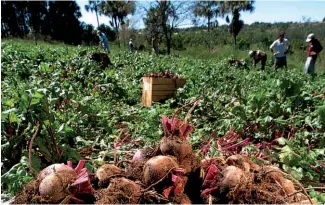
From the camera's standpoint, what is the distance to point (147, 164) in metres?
2.15

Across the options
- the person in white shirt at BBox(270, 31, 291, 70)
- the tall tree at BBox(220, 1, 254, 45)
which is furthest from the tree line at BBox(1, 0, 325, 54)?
the person in white shirt at BBox(270, 31, 291, 70)

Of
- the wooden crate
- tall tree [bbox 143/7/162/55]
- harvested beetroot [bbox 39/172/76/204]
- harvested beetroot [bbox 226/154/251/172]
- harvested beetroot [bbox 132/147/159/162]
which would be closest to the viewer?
harvested beetroot [bbox 39/172/76/204]

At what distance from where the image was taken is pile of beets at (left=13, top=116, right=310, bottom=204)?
200 cm

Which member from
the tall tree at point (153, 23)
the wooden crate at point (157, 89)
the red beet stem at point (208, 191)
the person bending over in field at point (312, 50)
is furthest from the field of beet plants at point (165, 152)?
the tall tree at point (153, 23)

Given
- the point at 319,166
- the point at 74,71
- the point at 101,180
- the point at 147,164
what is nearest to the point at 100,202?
the point at 101,180

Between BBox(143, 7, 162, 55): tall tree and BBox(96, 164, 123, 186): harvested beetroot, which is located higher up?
BBox(143, 7, 162, 55): tall tree

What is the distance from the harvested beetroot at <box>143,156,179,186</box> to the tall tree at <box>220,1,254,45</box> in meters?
39.9

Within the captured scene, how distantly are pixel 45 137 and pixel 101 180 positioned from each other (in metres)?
1.30

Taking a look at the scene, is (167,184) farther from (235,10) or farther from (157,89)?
(235,10)

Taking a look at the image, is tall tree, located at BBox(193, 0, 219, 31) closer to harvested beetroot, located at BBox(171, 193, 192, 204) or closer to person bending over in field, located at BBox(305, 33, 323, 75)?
person bending over in field, located at BBox(305, 33, 323, 75)

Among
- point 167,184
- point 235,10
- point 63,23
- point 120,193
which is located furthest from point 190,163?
point 63,23

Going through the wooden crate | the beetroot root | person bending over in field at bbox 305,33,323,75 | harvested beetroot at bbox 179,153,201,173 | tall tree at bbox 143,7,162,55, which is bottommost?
the wooden crate

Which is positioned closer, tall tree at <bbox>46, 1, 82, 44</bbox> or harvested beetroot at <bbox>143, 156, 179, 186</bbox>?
harvested beetroot at <bbox>143, 156, 179, 186</bbox>

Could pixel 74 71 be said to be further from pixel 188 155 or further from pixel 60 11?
pixel 60 11
